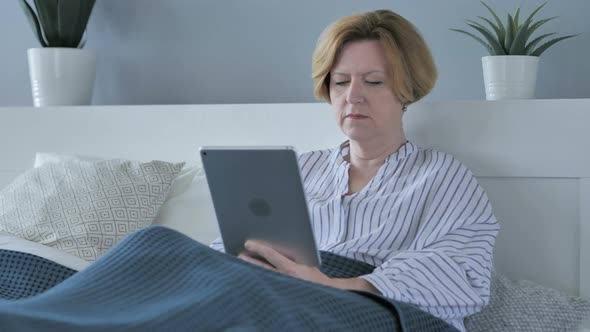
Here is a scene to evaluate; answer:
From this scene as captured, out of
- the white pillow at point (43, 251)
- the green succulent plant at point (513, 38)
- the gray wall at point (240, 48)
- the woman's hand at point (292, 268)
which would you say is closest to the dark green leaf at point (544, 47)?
the green succulent plant at point (513, 38)

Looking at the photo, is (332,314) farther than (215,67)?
No

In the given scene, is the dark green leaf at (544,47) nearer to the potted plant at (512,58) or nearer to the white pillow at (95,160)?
the potted plant at (512,58)

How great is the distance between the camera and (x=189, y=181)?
100 inches

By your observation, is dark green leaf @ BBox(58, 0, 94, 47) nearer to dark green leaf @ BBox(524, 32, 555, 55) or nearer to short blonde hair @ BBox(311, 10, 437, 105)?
short blonde hair @ BBox(311, 10, 437, 105)

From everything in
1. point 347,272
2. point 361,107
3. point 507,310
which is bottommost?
point 507,310

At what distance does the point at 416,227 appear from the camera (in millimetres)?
2047

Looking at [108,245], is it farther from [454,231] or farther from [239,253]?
[454,231]

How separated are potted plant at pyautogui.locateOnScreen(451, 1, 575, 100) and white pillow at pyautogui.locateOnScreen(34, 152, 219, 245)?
2.59 ft

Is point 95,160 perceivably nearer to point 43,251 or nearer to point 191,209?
point 191,209

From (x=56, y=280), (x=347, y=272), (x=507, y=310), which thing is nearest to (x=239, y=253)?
(x=347, y=272)

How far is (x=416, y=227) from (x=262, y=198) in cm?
45

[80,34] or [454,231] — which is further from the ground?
[80,34]

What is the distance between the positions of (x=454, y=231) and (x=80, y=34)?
4.95 feet

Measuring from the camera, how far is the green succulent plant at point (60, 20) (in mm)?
2889
